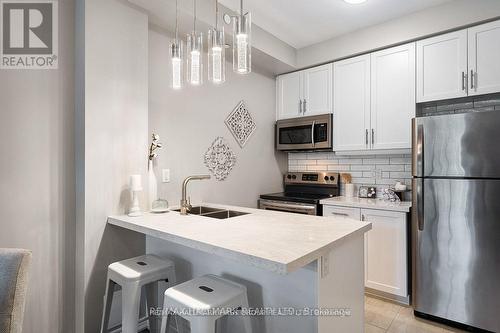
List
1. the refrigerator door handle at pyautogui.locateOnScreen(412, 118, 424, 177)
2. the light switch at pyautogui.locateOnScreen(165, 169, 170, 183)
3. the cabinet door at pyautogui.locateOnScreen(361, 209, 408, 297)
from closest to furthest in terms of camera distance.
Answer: the refrigerator door handle at pyautogui.locateOnScreen(412, 118, 424, 177), the light switch at pyautogui.locateOnScreen(165, 169, 170, 183), the cabinet door at pyautogui.locateOnScreen(361, 209, 408, 297)

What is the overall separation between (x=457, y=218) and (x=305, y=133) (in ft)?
5.63

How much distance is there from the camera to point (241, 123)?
316 cm

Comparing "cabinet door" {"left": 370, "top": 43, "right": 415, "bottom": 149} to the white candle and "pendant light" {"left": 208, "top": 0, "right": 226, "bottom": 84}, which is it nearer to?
"pendant light" {"left": 208, "top": 0, "right": 226, "bottom": 84}

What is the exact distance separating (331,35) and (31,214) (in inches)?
123

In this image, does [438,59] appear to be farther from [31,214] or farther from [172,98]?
[31,214]

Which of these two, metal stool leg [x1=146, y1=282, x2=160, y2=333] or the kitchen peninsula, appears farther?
metal stool leg [x1=146, y1=282, x2=160, y2=333]

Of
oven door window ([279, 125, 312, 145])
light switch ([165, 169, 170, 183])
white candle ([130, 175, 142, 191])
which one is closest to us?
white candle ([130, 175, 142, 191])

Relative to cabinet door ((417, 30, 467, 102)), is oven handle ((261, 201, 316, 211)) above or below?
below

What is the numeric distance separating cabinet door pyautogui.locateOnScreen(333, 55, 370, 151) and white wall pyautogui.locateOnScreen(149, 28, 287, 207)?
87 centimetres

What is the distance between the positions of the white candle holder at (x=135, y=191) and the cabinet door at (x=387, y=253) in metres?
2.03

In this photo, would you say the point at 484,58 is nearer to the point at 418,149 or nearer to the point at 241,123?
the point at 418,149

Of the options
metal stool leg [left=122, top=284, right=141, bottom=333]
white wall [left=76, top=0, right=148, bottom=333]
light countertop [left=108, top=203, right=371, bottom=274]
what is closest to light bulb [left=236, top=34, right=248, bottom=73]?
light countertop [left=108, top=203, right=371, bottom=274]

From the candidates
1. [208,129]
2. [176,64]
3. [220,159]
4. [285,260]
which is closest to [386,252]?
[220,159]

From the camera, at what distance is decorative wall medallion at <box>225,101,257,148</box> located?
120 inches
